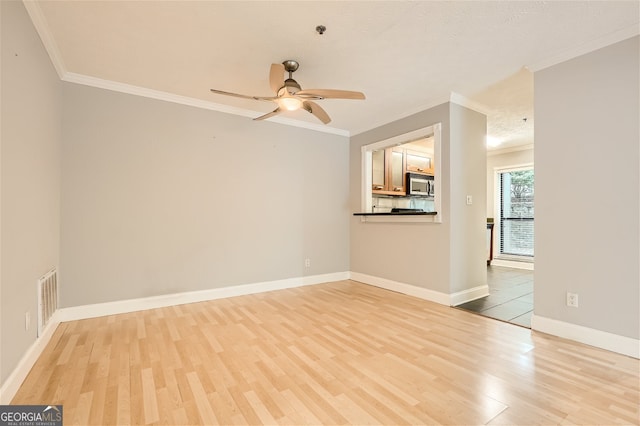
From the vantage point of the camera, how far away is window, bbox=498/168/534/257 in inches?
246

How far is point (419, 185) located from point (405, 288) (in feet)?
9.13

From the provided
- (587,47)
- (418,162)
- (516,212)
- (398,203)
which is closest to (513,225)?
(516,212)

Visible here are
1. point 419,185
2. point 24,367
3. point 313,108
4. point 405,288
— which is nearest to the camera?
point 24,367

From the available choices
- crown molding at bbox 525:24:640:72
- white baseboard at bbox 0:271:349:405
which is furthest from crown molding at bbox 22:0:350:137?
crown molding at bbox 525:24:640:72

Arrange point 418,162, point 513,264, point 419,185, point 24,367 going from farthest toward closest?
point 418,162 < point 513,264 < point 419,185 < point 24,367

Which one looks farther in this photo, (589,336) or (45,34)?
(589,336)

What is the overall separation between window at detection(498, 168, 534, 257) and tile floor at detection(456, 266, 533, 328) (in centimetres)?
119

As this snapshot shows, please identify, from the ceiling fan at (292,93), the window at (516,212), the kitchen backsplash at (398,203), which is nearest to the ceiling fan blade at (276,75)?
the ceiling fan at (292,93)

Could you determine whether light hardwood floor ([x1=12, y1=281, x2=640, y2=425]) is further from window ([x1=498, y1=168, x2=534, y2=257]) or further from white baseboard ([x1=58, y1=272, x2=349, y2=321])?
window ([x1=498, y1=168, x2=534, y2=257])

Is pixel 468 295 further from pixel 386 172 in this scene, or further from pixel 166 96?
pixel 166 96

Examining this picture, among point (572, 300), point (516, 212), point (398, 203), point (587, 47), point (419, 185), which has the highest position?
point (587, 47)

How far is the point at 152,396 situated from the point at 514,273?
611cm

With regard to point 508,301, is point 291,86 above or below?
above

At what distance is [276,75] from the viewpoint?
2.35m
